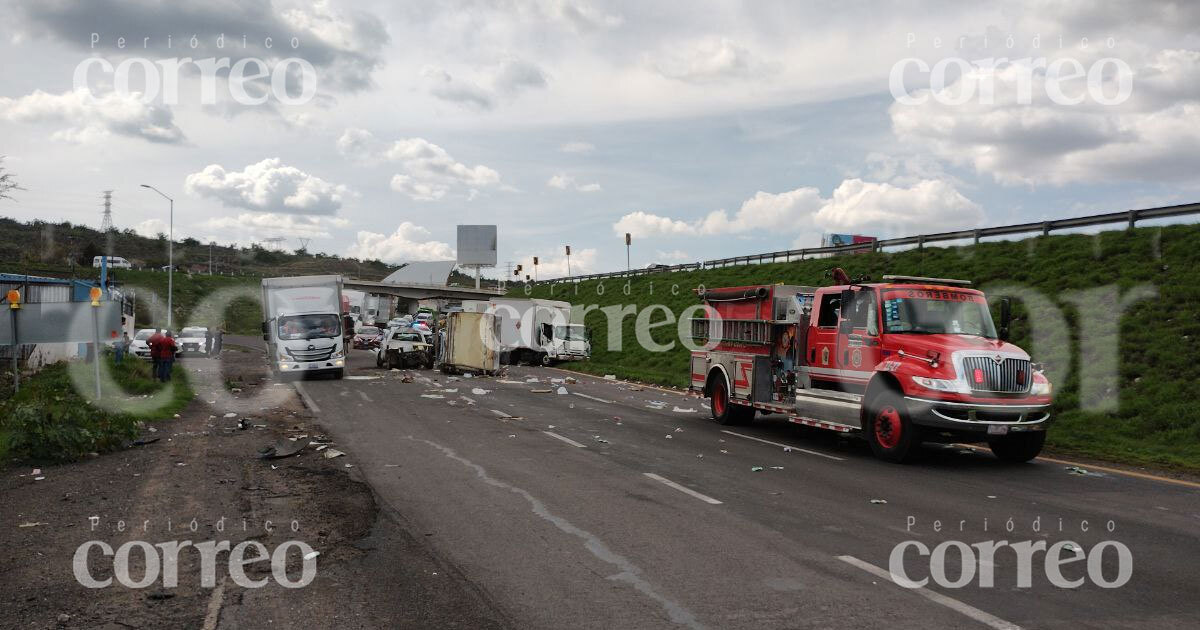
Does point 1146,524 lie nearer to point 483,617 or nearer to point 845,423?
point 845,423

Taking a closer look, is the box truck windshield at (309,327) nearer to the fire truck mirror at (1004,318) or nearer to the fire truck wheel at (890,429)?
Answer: the fire truck wheel at (890,429)

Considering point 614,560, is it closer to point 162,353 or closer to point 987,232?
point 162,353

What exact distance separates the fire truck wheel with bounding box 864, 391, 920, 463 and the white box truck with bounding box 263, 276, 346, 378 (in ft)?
67.9

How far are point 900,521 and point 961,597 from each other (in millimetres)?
2357

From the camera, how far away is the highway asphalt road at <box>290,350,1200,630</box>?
530 centimetres

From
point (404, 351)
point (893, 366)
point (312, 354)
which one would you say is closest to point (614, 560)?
point (893, 366)

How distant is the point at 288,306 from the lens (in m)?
28.4

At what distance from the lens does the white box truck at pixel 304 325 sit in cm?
2762

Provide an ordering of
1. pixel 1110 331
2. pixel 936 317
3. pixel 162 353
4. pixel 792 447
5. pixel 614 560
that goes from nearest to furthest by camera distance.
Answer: pixel 614 560, pixel 936 317, pixel 792 447, pixel 1110 331, pixel 162 353

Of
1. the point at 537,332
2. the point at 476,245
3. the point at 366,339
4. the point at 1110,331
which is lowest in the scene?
the point at 366,339

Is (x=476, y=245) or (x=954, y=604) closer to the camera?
(x=954, y=604)

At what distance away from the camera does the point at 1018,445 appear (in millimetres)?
11812

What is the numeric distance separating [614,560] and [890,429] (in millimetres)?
6792

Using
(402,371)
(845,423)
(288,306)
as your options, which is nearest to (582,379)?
(402,371)
